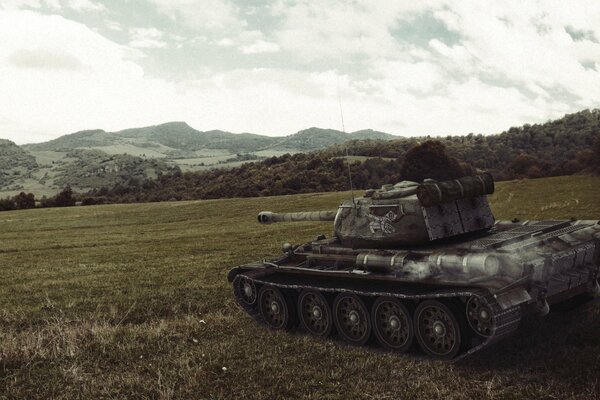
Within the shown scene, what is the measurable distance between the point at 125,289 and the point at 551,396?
46.1ft

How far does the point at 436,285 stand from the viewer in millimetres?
9047

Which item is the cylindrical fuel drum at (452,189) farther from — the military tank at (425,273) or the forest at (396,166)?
the forest at (396,166)

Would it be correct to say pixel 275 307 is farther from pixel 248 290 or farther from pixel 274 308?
pixel 248 290

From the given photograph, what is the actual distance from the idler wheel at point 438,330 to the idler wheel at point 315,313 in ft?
7.08

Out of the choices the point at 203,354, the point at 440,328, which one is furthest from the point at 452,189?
the point at 203,354

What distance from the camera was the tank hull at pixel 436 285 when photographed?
8.28m

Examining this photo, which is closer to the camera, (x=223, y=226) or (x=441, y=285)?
(x=441, y=285)

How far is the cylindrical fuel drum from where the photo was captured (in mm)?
9859

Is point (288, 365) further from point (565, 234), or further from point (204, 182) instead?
point (204, 182)

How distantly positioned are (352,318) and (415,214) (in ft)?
7.76

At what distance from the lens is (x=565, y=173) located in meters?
64.0

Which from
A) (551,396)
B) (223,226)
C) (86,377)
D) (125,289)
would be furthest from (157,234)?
(551,396)

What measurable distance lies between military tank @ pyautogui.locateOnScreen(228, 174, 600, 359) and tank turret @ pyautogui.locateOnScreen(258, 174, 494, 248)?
2 cm

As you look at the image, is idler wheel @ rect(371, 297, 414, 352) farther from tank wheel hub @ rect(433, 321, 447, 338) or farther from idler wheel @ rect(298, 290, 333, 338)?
idler wheel @ rect(298, 290, 333, 338)
